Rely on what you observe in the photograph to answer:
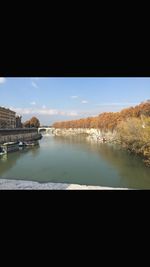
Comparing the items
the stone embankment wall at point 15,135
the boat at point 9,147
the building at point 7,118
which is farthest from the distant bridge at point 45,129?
→ the boat at point 9,147

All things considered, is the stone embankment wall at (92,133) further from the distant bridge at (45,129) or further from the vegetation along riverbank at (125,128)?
the distant bridge at (45,129)

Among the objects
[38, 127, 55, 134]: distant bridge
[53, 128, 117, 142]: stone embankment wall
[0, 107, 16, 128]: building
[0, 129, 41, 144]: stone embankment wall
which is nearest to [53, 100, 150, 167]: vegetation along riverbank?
[53, 128, 117, 142]: stone embankment wall

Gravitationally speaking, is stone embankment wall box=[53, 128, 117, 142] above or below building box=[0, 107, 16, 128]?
below

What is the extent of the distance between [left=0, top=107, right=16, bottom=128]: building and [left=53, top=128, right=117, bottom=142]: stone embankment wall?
7.11 metres

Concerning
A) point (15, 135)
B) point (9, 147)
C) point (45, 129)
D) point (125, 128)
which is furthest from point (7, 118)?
point (125, 128)

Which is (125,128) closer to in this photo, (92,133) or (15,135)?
(15,135)

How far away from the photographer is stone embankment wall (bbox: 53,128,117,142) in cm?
1380

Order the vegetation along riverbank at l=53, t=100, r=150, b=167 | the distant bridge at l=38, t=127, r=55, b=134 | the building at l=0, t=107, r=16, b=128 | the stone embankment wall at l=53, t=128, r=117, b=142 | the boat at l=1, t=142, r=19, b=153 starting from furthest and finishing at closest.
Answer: the distant bridge at l=38, t=127, r=55, b=134
the building at l=0, t=107, r=16, b=128
the stone embankment wall at l=53, t=128, r=117, b=142
the boat at l=1, t=142, r=19, b=153
the vegetation along riverbank at l=53, t=100, r=150, b=167

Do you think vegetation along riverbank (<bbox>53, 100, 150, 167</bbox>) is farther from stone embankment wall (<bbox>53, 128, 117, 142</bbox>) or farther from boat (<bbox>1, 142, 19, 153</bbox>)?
boat (<bbox>1, 142, 19, 153</bbox>)

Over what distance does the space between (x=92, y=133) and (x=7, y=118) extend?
7.81 meters
